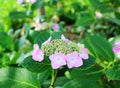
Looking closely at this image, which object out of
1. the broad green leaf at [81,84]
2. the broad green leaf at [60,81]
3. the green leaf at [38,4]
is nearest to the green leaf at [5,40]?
the green leaf at [38,4]

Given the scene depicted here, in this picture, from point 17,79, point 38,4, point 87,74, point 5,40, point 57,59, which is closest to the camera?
point 57,59

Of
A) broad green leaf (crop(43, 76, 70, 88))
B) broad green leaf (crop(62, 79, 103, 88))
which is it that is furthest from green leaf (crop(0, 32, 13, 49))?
broad green leaf (crop(62, 79, 103, 88))

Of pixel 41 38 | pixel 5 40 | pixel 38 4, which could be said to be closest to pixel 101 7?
pixel 38 4

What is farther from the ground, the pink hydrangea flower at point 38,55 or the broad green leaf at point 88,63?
the pink hydrangea flower at point 38,55

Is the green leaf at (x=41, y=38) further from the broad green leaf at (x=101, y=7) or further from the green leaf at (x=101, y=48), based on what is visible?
the broad green leaf at (x=101, y=7)

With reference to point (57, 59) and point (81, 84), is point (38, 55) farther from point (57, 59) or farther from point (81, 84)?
point (81, 84)

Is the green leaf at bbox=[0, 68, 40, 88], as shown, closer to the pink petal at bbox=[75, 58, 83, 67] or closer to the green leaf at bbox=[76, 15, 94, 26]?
the pink petal at bbox=[75, 58, 83, 67]

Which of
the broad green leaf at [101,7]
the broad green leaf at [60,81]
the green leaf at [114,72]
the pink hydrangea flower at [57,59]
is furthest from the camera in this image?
the broad green leaf at [101,7]
